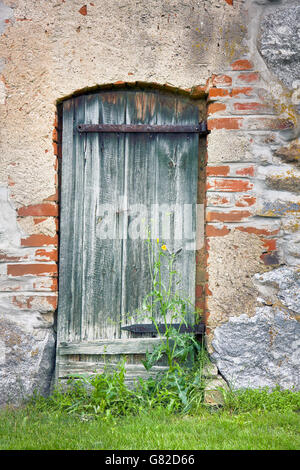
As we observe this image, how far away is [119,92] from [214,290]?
1686 millimetres

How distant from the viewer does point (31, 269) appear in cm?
298

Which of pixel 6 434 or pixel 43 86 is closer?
pixel 6 434

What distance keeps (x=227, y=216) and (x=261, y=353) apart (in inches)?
39.3

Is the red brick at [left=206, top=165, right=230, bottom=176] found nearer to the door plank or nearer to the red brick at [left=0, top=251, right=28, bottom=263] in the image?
the door plank

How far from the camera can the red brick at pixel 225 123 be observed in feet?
9.82

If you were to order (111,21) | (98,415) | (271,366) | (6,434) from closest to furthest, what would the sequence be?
1. (6,434)
2. (98,415)
3. (271,366)
4. (111,21)

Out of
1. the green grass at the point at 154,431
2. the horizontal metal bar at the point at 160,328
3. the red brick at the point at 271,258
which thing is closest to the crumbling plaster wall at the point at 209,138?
the red brick at the point at 271,258

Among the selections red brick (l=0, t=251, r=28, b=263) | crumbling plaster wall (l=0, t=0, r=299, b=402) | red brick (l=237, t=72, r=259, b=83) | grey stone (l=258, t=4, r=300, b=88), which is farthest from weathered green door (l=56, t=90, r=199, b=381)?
grey stone (l=258, t=4, r=300, b=88)

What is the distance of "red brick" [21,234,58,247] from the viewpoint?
118 inches

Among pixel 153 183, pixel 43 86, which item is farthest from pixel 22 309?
pixel 43 86

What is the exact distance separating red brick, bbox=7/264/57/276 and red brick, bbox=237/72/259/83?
1.97 meters

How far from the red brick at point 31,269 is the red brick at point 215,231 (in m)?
1.18

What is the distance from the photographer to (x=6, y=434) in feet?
7.79

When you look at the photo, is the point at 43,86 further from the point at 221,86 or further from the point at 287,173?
the point at 287,173
